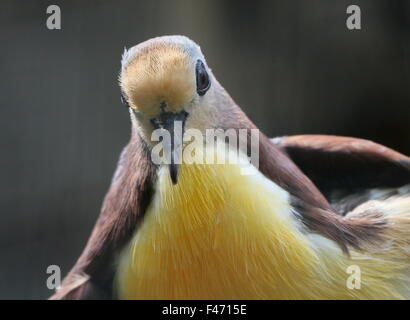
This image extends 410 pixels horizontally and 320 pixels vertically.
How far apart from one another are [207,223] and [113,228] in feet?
0.45

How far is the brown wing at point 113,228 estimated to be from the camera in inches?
36.9

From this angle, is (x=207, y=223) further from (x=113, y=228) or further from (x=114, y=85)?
(x=114, y=85)

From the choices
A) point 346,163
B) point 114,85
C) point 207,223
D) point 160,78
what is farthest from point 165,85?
point 114,85

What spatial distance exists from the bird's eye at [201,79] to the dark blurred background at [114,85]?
20.1 inches

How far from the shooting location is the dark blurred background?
1468mm

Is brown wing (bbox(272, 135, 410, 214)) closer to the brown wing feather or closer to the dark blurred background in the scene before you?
the brown wing feather

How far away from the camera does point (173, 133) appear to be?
0.85 meters

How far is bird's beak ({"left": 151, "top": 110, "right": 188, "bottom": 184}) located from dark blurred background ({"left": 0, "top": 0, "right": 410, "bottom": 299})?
569 mm

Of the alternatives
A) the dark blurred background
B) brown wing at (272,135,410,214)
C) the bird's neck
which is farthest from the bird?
the dark blurred background

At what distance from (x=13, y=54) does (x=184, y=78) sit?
941mm

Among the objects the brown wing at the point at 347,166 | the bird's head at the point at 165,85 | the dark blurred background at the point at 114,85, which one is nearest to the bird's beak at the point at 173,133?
the bird's head at the point at 165,85

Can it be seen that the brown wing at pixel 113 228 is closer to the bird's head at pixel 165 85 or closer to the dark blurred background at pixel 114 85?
the bird's head at pixel 165 85

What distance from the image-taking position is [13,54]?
67.0 inches
